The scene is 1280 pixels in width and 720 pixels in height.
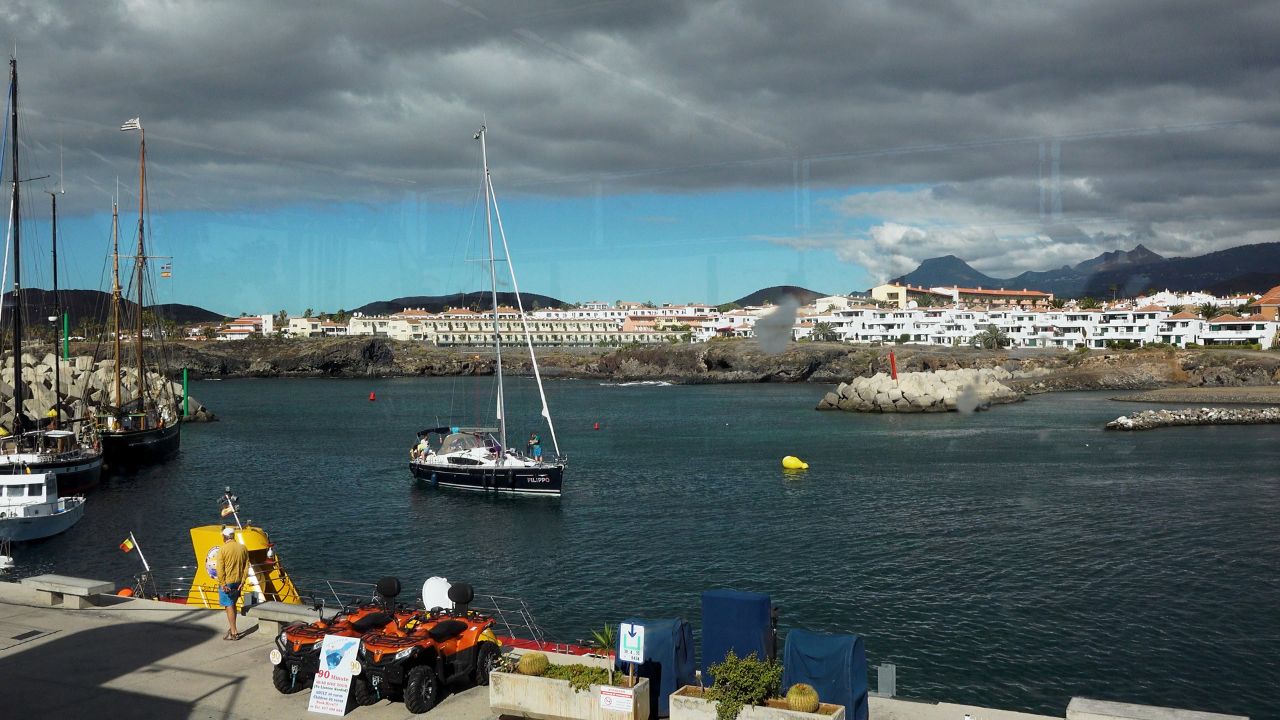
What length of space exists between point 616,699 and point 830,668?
2130 millimetres

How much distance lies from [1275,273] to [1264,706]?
583ft

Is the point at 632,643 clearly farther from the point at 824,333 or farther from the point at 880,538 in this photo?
the point at 824,333

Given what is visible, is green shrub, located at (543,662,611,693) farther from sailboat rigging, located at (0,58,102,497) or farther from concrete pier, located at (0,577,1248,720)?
sailboat rigging, located at (0,58,102,497)

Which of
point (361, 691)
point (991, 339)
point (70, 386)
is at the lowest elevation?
point (361, 691)

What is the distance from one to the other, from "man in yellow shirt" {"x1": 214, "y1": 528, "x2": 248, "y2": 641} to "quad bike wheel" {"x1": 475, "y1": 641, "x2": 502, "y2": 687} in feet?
11.9

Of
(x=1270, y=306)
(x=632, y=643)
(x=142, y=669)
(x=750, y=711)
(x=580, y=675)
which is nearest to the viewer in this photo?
(x=750, y=711)

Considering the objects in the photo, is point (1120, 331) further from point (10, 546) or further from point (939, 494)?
point (10, 546)

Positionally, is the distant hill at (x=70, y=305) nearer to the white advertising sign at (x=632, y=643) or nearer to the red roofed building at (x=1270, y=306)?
the white advertising sign at (x=632, y=643)

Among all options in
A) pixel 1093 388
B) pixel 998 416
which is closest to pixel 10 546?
pixel 998 416

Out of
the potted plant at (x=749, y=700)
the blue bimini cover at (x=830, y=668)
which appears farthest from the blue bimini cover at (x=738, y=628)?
the potted plant at (x=749, y=700)

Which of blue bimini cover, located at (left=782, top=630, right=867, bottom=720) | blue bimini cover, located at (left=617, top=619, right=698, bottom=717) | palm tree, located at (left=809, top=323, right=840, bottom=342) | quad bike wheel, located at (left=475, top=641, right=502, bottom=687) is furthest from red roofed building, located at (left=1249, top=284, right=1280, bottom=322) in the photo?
quad bike wheel, located at (left=475, top=641, right=502, bottom=687)

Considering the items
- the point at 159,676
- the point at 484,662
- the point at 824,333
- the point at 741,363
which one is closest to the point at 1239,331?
the point at 824,333

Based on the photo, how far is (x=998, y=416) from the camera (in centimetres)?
7756

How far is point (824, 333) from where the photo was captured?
445 ft
